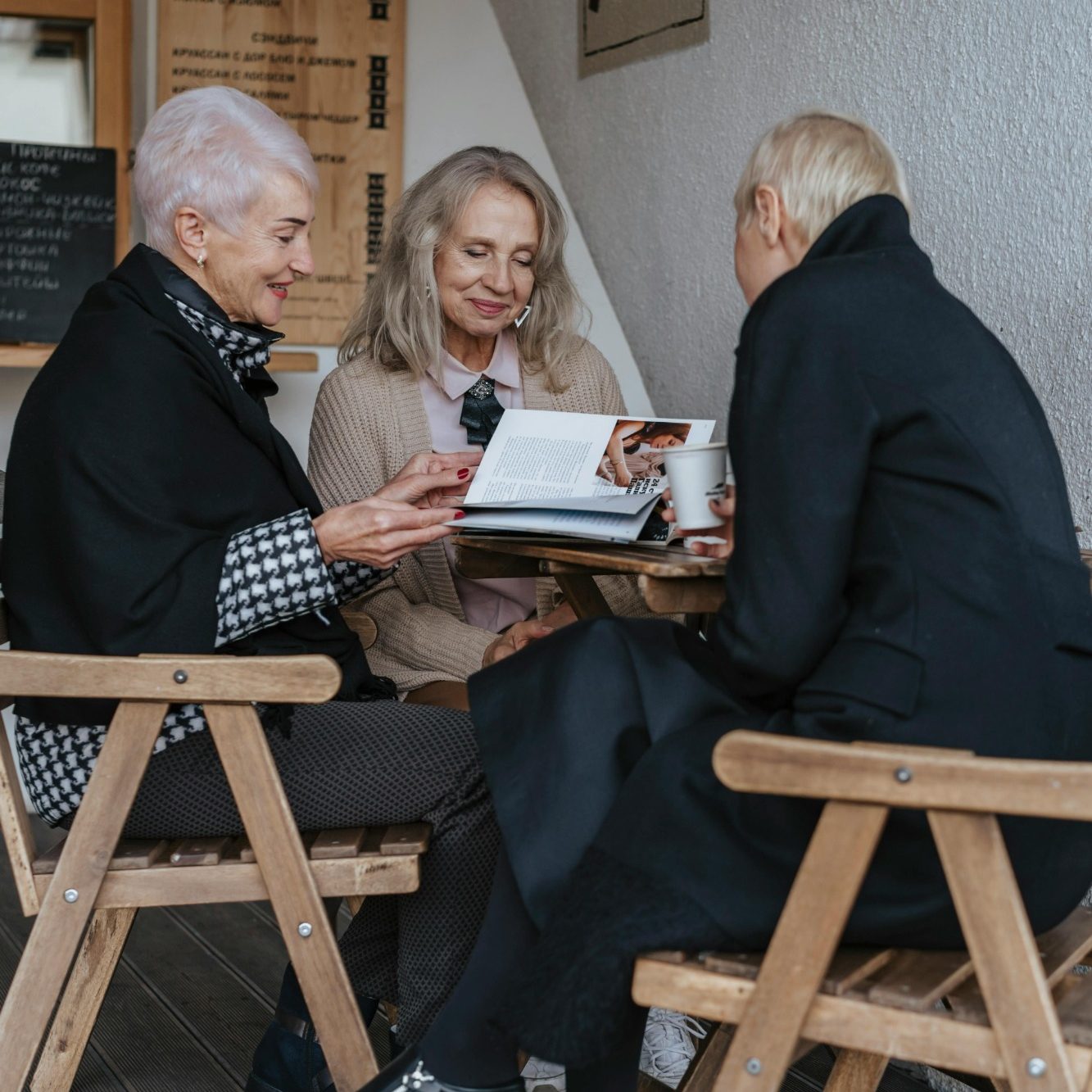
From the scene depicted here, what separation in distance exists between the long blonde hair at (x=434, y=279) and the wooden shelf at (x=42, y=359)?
0.76m

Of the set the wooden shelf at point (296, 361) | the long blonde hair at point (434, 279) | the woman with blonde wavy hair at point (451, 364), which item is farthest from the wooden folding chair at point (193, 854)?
the wooden shelf at point (296, 361)

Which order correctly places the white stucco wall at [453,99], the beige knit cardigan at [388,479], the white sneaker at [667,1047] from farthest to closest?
the white stucco wall at [453,99] < the beige knit cardigan at [388,479] < the white sneaker at [667,1047]

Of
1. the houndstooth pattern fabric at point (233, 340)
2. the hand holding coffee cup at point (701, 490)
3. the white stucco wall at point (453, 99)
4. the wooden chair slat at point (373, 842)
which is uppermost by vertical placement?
the white stucco wall at point (453, 99)

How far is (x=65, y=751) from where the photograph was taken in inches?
74.0

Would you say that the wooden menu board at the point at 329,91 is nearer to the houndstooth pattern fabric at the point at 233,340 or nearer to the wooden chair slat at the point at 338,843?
the houndstooth pattern fabric at the point at 233,340

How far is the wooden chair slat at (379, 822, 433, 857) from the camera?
1780mm

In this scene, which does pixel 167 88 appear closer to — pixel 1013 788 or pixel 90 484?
pixel 90 484

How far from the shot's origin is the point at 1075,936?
156 cm

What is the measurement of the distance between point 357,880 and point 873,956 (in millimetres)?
632

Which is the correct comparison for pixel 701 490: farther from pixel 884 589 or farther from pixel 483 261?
A: pixel 483 261

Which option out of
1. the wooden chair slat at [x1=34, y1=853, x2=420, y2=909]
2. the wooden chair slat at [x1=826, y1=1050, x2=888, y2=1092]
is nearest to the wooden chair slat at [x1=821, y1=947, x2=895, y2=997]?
the wooden chair slat at [x1=826, y1=1050, x2=888, y2=1092]

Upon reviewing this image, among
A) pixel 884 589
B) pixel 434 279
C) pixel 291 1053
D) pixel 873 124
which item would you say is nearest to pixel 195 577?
pixel 291 1053

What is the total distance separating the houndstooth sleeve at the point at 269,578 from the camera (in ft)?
6.02

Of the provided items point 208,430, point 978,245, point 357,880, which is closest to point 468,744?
point 357,880
